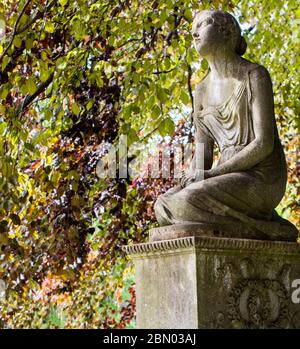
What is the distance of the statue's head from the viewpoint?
18.5 ft

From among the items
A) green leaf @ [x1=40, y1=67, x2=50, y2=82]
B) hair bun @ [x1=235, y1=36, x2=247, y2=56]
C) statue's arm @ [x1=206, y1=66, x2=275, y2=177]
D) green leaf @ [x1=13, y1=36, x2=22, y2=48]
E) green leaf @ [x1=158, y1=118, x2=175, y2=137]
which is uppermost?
green leaf @ [x1=13, y1=36, x2=22, y2=48]

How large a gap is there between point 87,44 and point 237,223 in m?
3.25

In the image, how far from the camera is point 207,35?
18.5ft

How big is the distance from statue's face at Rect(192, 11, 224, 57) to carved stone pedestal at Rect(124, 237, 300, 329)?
55.3 inches

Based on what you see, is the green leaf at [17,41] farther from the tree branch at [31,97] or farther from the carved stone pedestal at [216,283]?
the carved stone pedestal at [216,283]

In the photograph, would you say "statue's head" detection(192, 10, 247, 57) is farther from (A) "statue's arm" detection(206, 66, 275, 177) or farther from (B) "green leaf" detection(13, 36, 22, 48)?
(B) "green leaf" detection(13, 36, 22, 48)

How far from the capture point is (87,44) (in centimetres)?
786

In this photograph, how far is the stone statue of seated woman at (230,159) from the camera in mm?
5191

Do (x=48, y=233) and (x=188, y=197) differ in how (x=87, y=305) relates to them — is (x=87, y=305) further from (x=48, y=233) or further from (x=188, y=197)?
(x=188, y=197)

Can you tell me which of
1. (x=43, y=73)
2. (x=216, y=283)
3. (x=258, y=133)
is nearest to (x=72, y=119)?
(x=43, y=73)

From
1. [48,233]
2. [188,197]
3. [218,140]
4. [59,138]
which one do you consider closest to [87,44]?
[59,138]

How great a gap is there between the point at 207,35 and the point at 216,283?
68.3 inches

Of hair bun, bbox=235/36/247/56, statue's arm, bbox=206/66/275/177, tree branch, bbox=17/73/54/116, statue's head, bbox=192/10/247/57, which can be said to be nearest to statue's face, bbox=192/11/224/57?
statue's head, bbox=192/10/247/57

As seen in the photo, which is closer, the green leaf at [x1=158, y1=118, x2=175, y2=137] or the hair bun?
the hair bun
